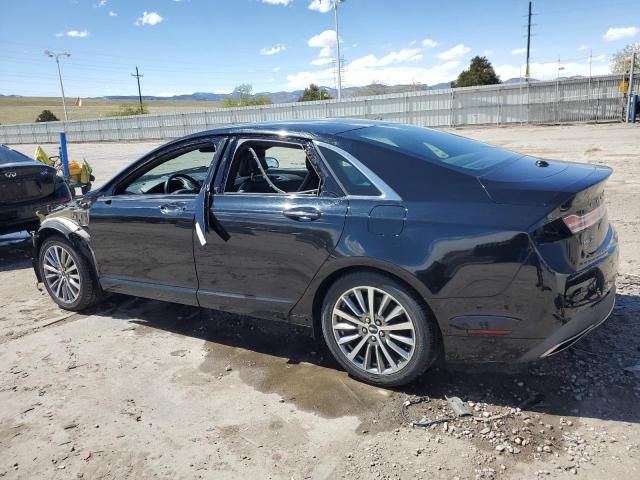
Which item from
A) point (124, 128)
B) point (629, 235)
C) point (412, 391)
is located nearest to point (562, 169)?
point (412, 391)

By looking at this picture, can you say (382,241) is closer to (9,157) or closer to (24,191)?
(24,191)

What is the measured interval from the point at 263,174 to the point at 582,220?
2.09 m

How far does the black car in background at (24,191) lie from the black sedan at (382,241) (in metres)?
3.49

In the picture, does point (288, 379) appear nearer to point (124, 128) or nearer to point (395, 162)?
point (395, 162)

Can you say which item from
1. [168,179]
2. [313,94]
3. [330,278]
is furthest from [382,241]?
[313,94]

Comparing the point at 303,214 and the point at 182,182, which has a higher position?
the point at 182,182

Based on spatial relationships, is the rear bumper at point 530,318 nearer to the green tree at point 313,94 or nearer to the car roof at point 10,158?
the car roof at point 10,158

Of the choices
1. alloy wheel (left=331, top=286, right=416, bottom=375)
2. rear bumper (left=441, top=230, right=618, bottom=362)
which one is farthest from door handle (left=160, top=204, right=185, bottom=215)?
rear bumper (left=441, top=230, right=618, bottom=362)

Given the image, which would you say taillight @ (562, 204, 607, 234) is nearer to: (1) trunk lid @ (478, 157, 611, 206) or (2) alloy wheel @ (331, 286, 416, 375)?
(1) trunk lid @ (478, 157, 611, 206)

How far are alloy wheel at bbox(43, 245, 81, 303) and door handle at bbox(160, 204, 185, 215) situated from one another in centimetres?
134

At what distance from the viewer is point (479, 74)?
5244cm

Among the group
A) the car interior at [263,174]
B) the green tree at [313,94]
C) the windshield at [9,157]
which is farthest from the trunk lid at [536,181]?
the green tree at [313,94]

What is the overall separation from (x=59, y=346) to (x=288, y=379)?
2.07 m

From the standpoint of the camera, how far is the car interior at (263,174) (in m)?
3.62
